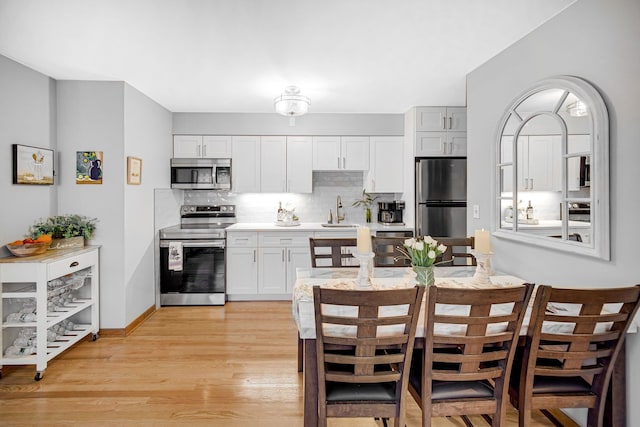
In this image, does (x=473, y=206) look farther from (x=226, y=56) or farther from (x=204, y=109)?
(x=204, y=109)

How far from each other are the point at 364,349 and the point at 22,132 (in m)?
3.36

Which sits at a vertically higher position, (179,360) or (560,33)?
(560,33)

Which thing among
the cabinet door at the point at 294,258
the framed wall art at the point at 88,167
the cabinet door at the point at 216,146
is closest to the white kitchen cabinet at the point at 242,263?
the cabinet door at the point at 294,258

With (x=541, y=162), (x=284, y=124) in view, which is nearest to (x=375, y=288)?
(x=541, y=162)

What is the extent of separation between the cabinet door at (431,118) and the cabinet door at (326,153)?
43.3 inches

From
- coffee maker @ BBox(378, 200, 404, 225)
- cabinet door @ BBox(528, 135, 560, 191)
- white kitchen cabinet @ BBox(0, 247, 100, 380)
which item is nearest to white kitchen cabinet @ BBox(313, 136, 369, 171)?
coffee maker @ BBox(378, 200, 404, 225)

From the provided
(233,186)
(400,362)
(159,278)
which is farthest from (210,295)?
(400,362)

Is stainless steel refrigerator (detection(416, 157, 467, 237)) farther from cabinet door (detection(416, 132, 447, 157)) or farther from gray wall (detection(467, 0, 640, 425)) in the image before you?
gray wall (detection(467, 0, 640, 425))

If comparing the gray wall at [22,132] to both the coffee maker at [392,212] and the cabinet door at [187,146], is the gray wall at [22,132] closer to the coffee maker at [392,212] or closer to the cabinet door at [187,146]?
the cabinet door at [187,146]

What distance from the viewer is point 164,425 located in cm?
227

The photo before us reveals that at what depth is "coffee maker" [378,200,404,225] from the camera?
16.7ft

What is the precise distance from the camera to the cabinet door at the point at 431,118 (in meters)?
4.71

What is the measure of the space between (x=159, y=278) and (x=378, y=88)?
3378 millimetres

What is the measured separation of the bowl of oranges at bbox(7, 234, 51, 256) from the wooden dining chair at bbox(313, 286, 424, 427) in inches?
105
